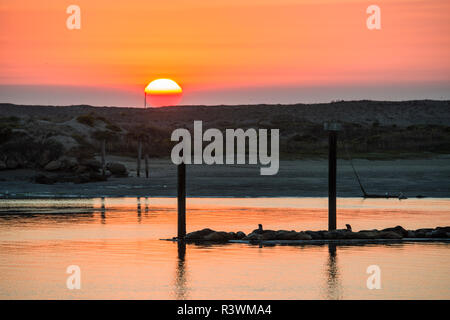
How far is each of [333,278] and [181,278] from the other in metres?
3.11

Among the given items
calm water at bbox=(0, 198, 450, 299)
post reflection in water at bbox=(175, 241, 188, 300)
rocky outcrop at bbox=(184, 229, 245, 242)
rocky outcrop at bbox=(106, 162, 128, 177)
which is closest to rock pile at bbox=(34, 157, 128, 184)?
rocky outcrop at bbox=(106, 162, 128, 177)

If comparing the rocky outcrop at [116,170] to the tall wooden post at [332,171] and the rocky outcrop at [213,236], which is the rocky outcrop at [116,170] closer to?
the tall wooden post at [332,171]

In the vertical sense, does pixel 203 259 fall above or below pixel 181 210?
below

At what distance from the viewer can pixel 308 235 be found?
23938 millimetres

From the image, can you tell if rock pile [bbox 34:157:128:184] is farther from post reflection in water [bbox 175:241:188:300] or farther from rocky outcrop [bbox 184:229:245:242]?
post reflection in water [bbox 175:241:188:300]


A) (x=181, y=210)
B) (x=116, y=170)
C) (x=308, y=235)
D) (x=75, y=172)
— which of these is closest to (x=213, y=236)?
(x=181, y=210)

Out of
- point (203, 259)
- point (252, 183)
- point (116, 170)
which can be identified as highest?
point (116, 170)

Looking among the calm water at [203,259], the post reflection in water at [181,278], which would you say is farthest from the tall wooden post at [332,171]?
the post reflection in water at [181,278]

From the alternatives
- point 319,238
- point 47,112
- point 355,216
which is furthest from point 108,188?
point 47,112

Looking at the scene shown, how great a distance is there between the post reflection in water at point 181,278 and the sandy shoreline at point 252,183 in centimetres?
1925

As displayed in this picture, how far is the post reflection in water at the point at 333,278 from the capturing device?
16656 mm

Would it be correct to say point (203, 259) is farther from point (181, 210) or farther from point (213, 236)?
point (181, 210)
